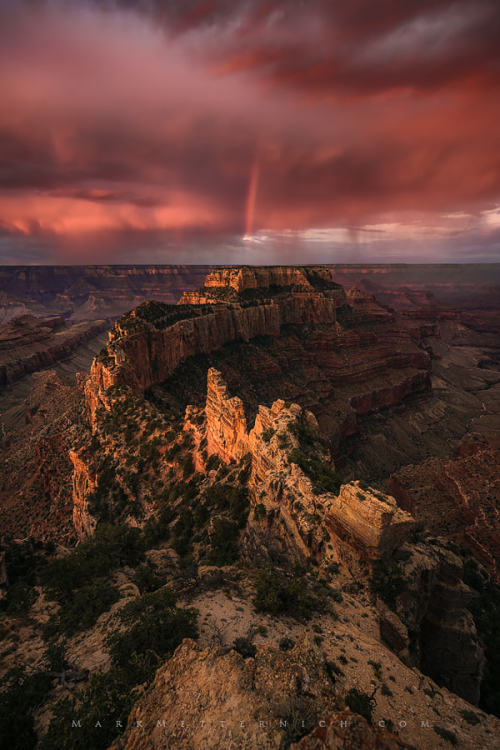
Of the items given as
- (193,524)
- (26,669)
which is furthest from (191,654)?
(193,524)

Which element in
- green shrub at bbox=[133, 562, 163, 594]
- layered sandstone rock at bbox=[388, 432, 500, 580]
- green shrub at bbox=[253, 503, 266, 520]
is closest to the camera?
green shrub at bbox=[133, 562, 163, 594]

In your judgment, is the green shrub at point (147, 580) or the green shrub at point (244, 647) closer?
the green shrub at point (244, 647)

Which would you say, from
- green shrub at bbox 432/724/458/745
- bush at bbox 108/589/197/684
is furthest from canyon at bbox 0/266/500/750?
bush at bbox 108/589/197/684

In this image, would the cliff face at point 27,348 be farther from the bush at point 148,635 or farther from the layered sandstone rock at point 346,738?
the layered sandstone rock at point 346,738

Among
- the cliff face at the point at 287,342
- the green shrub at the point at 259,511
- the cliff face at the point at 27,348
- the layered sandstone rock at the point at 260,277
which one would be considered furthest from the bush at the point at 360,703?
the cliff face at the point at 27,348

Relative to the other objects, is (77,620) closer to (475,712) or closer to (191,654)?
(191,654)

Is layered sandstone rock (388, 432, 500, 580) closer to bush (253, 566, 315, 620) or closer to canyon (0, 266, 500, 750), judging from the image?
canyon (0, 266, 500, 750)
